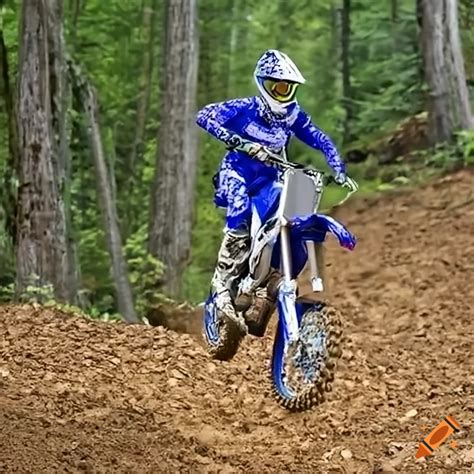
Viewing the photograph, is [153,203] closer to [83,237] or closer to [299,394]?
[83,237]

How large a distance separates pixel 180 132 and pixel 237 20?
24.2 feet

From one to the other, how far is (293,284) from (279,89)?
115 cm

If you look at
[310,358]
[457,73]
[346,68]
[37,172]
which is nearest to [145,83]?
[346,68]

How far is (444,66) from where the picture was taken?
15344mm

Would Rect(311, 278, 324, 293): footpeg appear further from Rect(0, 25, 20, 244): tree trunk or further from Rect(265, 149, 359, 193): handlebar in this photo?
Rect(0, 25, 20, 244): tree trunk

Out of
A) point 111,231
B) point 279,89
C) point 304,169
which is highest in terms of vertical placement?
point 279,89

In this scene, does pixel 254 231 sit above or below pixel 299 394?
above

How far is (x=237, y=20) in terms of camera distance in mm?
20531

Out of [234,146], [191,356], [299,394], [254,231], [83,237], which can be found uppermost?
[234,146]

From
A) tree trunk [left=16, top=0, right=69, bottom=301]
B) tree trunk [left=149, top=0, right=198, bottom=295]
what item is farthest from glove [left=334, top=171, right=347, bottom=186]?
tree trunk [left=149, top=0, right=198, bottom=295]

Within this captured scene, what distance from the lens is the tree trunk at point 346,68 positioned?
19938mm

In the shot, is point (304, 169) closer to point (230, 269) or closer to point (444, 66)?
point (230, 269)

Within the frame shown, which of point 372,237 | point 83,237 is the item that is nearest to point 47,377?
point 372,237

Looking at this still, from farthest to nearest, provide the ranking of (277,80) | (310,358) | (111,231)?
(111,231) → (277,80) → (310,358)
